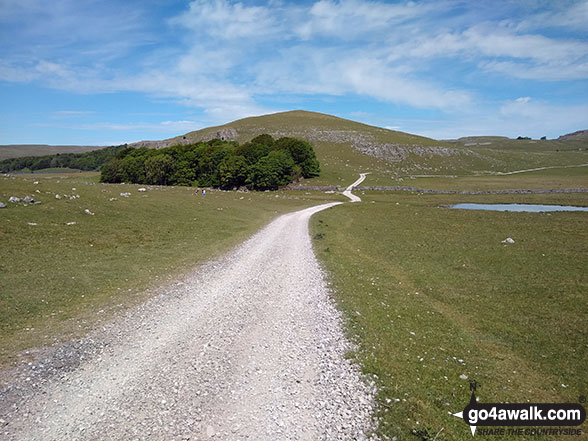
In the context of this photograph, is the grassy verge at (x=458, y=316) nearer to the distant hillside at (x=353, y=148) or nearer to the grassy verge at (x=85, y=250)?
the grassy verge at (x=85, y=250)

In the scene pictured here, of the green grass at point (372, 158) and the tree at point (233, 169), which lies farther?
the green grass at point (372, 158)

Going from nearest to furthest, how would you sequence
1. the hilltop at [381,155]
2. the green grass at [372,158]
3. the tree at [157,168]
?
1. the tree at [157,168]
2. the green grass at [372,158]
3. the hilltop at [381,155]

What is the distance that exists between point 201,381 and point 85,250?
1996 cm

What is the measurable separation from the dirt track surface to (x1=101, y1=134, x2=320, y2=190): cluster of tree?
245ft

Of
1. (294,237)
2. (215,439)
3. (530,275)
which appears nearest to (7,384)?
(215,439)

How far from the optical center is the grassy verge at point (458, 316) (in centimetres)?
1011

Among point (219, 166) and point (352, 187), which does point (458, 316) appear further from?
point (352, 187)

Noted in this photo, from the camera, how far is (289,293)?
17.9 metres

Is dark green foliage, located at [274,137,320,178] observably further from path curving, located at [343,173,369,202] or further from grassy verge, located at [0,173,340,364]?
grassy verge, located at [0,173,340,364]

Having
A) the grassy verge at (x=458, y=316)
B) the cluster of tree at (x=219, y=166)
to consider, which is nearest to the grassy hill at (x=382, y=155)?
the cluster of tree at (x=219, y=166)

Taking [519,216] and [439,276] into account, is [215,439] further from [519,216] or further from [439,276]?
[519,216]

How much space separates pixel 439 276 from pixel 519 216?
34.5 meters

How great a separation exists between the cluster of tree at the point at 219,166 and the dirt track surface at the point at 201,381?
245 ft

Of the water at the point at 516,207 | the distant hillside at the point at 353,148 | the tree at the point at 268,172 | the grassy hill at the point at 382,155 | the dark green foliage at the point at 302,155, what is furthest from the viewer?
the grassy hill at the point at 382,155
